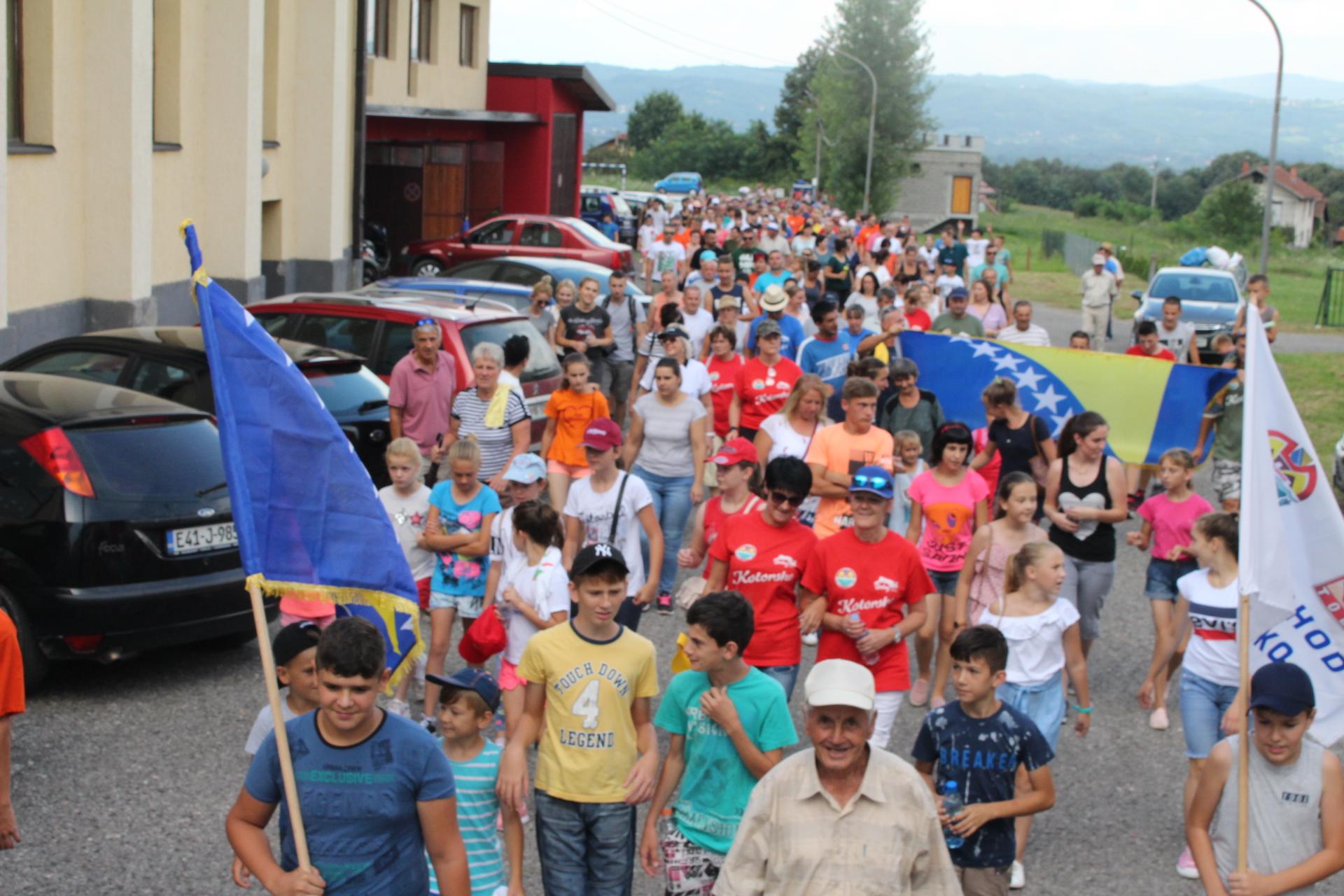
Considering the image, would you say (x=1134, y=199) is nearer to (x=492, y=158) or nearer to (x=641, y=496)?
(x=492, y=158)

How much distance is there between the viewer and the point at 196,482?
8289mm

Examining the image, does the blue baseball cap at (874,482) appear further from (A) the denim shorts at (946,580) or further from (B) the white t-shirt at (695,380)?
(B) the white t-shirt at (695,380)

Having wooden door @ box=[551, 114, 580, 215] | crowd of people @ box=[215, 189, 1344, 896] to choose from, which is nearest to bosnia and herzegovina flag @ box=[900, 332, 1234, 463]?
crowd of people @ box=[215, 189, 1344, 896]

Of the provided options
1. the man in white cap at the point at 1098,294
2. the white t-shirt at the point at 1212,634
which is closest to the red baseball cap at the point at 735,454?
the white t-shirt at the point at 1212,634

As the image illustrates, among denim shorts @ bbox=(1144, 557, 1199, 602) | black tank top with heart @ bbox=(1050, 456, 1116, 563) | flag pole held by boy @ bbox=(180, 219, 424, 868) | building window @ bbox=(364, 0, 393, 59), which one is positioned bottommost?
denim shorts @ bbox=(1144, 557, 1199, 602)

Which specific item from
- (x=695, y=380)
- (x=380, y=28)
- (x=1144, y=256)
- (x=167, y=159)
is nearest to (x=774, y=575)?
(x=695, y=380)

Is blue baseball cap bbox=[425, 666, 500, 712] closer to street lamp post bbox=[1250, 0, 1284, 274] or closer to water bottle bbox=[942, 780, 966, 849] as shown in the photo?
water bottle bbox=[942, 780, 966, 849]

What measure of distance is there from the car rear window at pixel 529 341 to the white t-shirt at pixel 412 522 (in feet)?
13.8

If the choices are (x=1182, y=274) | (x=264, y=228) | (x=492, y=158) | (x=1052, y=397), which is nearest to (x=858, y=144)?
(x=492, y=158)

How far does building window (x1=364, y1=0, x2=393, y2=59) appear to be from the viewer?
99.5ft

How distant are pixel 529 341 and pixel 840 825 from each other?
9.47 metres

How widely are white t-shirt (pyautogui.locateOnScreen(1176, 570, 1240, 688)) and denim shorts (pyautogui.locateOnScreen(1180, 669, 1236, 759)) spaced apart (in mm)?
41

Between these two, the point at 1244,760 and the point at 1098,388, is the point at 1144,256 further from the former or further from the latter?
the point at 1244,760

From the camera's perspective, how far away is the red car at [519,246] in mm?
27016
